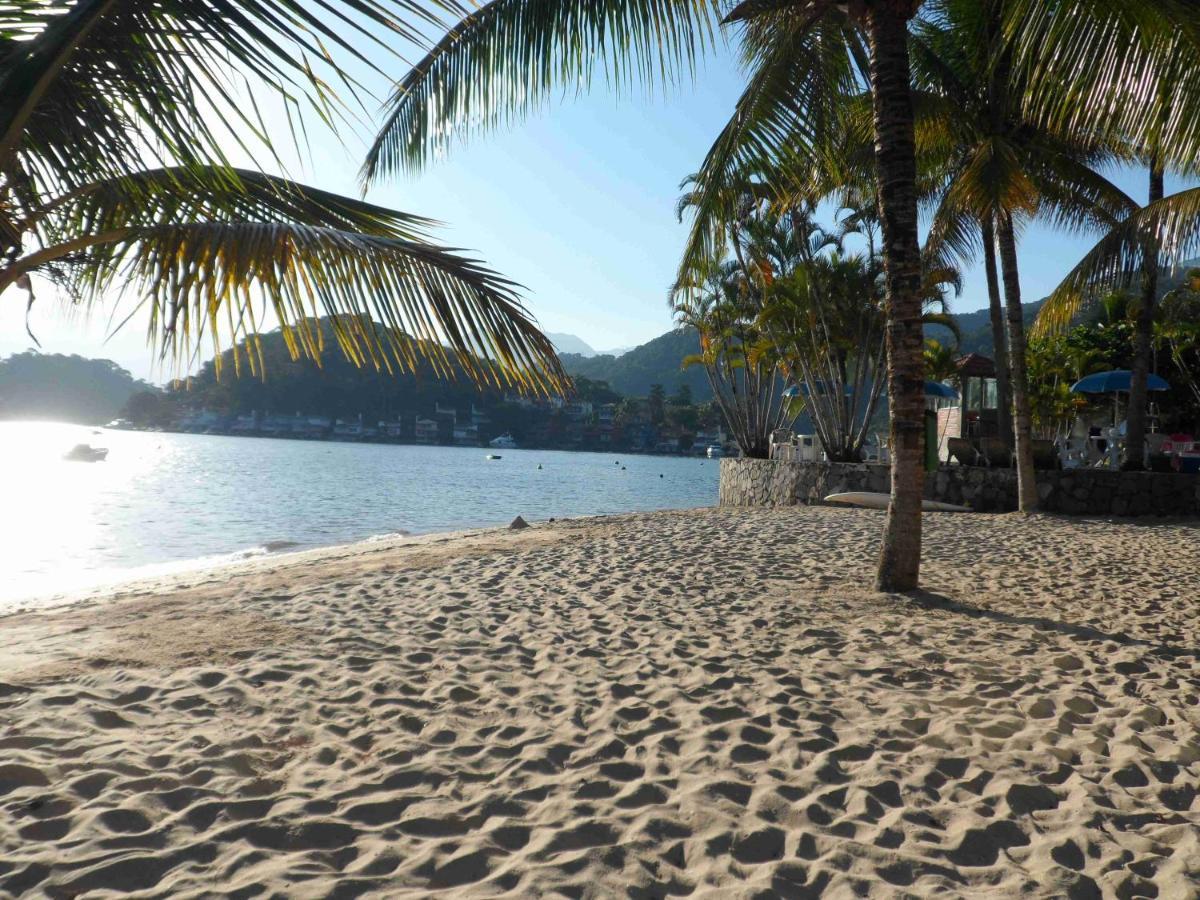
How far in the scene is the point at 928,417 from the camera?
688cm

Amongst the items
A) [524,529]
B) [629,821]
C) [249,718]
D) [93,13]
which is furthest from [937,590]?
[524,529]

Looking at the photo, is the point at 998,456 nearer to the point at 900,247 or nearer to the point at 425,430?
the point at 900,247

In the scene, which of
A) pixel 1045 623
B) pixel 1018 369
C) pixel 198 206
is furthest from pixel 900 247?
pixel 1018 369

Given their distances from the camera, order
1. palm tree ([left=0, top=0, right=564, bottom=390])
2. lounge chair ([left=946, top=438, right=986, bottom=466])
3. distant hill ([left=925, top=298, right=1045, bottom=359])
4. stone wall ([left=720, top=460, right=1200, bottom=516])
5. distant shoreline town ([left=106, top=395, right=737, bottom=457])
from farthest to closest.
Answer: distant shoreline town ([left=106, top=395, right=737, bottom=457]) < distant hill ([left=925, top=298, right=1045, bottom=359]) < lounge chair ([left=946, top=438, right=986, bottom=466]) < stone wall ([left=720, top=460, right=1200, bottom=516]) < palm tree ([left=0, top=0, right=564, bottom=390])

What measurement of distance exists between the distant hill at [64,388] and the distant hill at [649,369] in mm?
64446

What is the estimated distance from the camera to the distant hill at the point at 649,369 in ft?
354

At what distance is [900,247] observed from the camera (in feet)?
20.4

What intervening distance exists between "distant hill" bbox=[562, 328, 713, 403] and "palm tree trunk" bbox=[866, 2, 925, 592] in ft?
323

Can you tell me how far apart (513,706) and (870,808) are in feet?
5.80

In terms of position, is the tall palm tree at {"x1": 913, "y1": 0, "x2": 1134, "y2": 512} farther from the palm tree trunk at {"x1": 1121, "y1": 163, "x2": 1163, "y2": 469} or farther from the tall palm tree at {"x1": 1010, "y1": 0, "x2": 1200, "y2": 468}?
the tall palm tree at {"x1": 1010, "y1": 0, "x2": 1200, "y2": 468}

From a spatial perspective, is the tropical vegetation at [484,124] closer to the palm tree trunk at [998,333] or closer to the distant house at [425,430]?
the palm tree trunk at [998,333]

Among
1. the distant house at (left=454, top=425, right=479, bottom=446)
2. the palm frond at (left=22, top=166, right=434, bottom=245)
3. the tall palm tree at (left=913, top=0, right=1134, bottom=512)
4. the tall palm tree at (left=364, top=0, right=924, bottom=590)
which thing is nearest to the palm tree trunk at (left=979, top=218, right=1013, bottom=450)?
the tall palm tree at (left=913, top=0, right=1134, bottom=512)

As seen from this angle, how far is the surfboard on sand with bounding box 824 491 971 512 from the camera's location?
13.2 meters

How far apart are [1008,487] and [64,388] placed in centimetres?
13329
